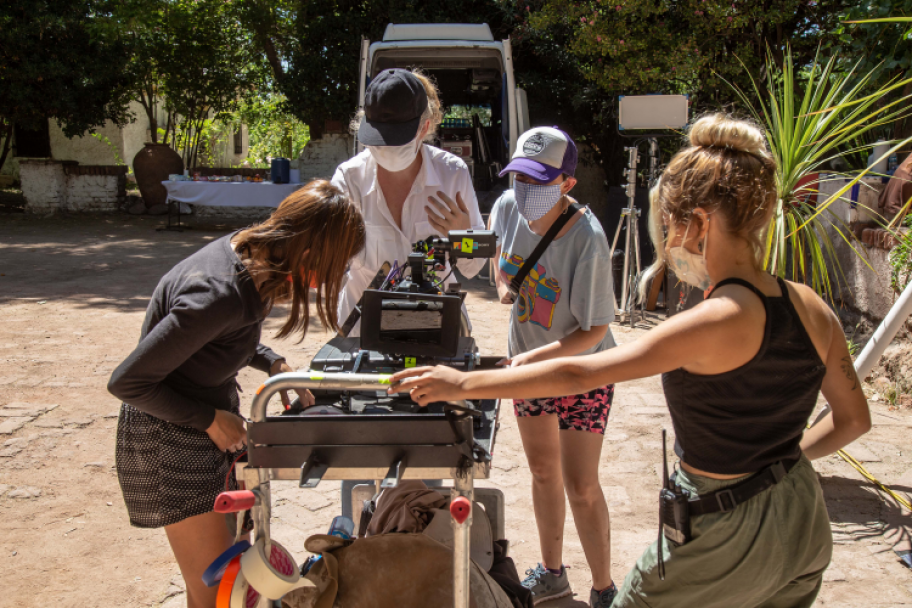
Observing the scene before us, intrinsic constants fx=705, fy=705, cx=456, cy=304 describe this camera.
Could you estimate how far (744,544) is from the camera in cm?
156

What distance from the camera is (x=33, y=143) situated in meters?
17.2

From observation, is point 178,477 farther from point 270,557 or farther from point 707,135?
point 707,135

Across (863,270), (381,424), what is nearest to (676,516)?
(381,424)

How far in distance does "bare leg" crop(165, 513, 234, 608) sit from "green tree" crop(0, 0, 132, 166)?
13.3 metres

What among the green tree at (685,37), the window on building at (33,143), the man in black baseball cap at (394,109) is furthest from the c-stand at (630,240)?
the window on building at (33,143)

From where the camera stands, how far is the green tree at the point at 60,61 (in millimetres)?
12719

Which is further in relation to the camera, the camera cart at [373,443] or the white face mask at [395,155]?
the white face mask at [395,155]

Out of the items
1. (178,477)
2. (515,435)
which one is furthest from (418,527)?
(515,435)

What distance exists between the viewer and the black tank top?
1525mm

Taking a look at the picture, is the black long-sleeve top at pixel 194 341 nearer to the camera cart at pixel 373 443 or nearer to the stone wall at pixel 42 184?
the camera cart at pixel 373 443

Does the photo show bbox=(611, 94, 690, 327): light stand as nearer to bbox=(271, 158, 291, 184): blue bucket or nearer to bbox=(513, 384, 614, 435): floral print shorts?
bbox=(513, 384, 614, 435): floral print shorts

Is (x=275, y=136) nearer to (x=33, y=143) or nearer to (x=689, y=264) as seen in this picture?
(x=33, y=143)

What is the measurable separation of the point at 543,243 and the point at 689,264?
0.85 m

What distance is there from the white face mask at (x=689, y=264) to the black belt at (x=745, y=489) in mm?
447
